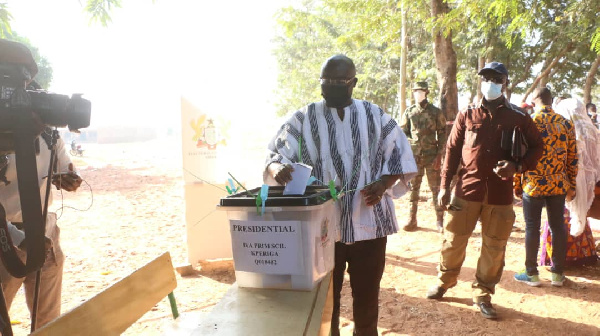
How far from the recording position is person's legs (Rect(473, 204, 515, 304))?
3391 millimetres

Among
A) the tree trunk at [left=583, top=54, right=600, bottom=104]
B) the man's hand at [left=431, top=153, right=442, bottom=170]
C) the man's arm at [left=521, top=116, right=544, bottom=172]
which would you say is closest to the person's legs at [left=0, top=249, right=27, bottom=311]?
the man's arm at [left=521, top=116, right=544, bottom=172]

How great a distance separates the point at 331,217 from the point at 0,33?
451 centimetres

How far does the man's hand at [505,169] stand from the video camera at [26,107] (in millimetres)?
2863

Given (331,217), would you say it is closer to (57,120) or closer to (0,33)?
(57,120)

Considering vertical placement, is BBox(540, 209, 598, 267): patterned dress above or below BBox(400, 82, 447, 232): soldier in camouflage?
below

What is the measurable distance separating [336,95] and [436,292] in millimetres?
2606

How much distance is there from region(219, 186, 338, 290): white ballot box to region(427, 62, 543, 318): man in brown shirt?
2.18 m

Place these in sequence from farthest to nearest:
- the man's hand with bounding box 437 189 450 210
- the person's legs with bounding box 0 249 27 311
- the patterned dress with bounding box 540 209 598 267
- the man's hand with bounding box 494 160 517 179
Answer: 1. the patterned dress with bounding box 540 209 598 267
2. the man's hand with bounding box 437 189 450 210
3. the man's hand with bounding box 494 160 517 179
4. the person's legs with bounding box 0 249 27 311

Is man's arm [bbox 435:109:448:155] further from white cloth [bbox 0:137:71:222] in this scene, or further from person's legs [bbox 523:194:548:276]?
white cloth [bbox 0:137:71:222]

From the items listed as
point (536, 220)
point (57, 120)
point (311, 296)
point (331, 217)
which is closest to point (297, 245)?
point (311, 296)

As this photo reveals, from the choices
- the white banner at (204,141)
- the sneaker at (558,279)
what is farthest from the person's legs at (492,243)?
the white banner at (204,141)

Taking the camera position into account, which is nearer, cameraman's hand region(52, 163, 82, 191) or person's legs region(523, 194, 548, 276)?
cameraman's hand region(52, 163, 82, 191)

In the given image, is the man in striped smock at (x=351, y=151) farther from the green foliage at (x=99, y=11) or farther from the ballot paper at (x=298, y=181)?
the green foliage at (x=99, y=11)

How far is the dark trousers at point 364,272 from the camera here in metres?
2.37
